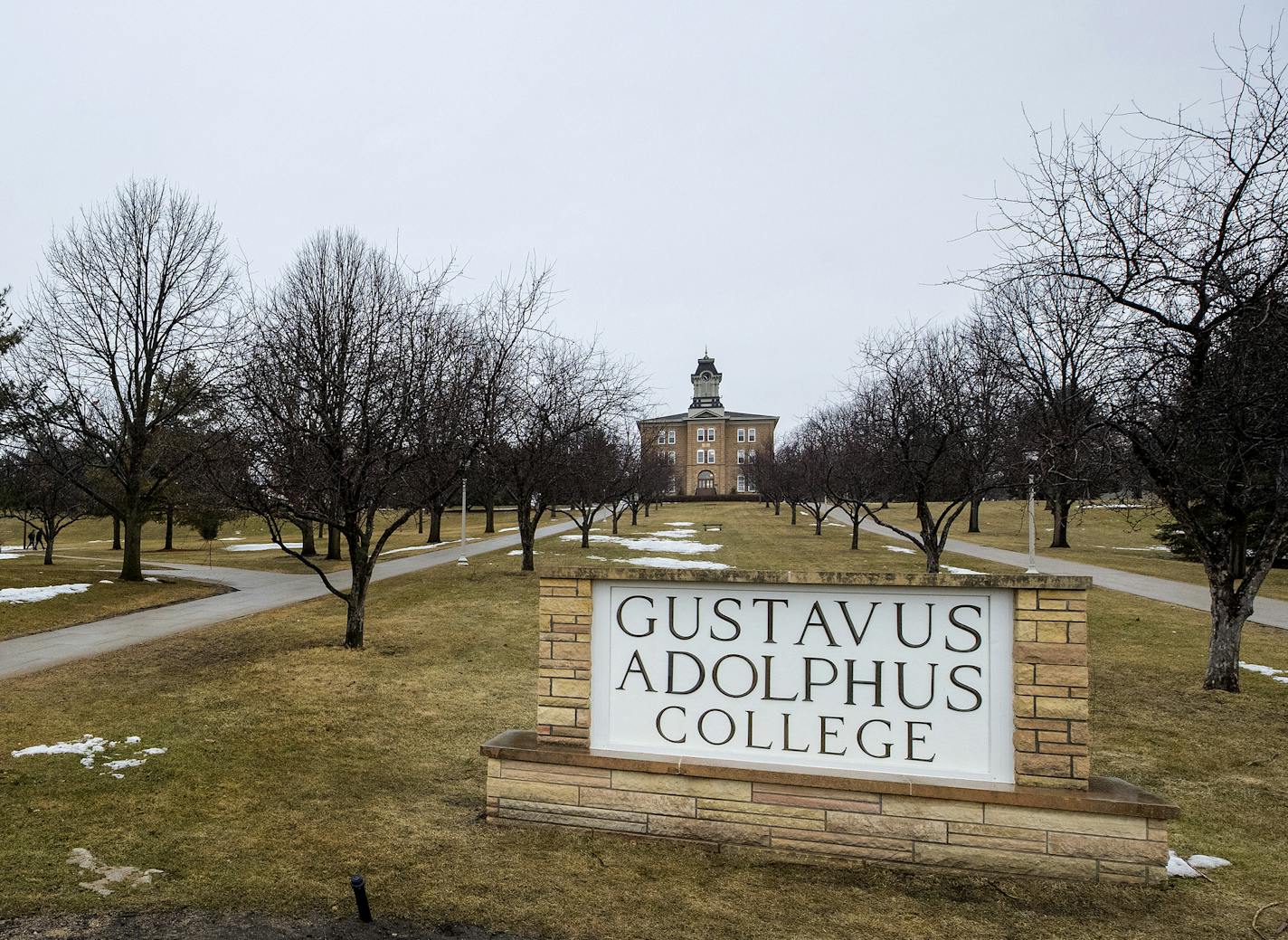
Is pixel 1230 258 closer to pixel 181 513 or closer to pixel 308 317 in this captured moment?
pixel 308 317

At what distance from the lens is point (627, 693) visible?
15.7ft

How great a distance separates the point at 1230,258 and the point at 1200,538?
3.35 meters

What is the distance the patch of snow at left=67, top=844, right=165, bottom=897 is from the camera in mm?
3967

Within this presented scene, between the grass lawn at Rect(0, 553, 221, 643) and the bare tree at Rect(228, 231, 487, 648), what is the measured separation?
259 inches

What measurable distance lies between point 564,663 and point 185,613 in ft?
48.1

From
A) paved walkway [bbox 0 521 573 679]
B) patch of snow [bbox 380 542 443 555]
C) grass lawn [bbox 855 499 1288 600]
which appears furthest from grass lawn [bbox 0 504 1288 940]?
patch of snow [bbox 380 542 443 555]

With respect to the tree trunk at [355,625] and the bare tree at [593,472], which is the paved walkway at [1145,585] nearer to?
the tree trunk at [355,625]

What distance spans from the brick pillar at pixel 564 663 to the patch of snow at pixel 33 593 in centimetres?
1691

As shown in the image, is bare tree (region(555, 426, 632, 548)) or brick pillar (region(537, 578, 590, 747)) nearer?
brick pillar (region(537, 578, 590, 747))

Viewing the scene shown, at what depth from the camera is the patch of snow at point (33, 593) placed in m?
16.2

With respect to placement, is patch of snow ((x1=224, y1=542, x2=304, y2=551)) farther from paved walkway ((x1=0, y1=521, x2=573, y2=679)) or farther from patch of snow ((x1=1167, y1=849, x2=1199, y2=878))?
patch of snow ((x1=1167, y1=849, x2=1199, y2=878))

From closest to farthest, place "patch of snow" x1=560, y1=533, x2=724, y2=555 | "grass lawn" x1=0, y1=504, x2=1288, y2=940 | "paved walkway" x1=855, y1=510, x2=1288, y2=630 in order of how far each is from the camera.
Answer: "grass lawn" x1=0, y1=504, x2=1288, y2=940 < "paved walkway" x1=855, y1=510, x2=1288, y2=630 < "patch of snow" x1=560, y1=533, x2=724, y2=555

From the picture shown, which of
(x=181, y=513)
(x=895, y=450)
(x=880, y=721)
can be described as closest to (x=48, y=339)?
(x=181, y=513)

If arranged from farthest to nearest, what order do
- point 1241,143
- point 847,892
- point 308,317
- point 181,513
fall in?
point 181,513, point 308,317, point 1241,143, point 847,892
